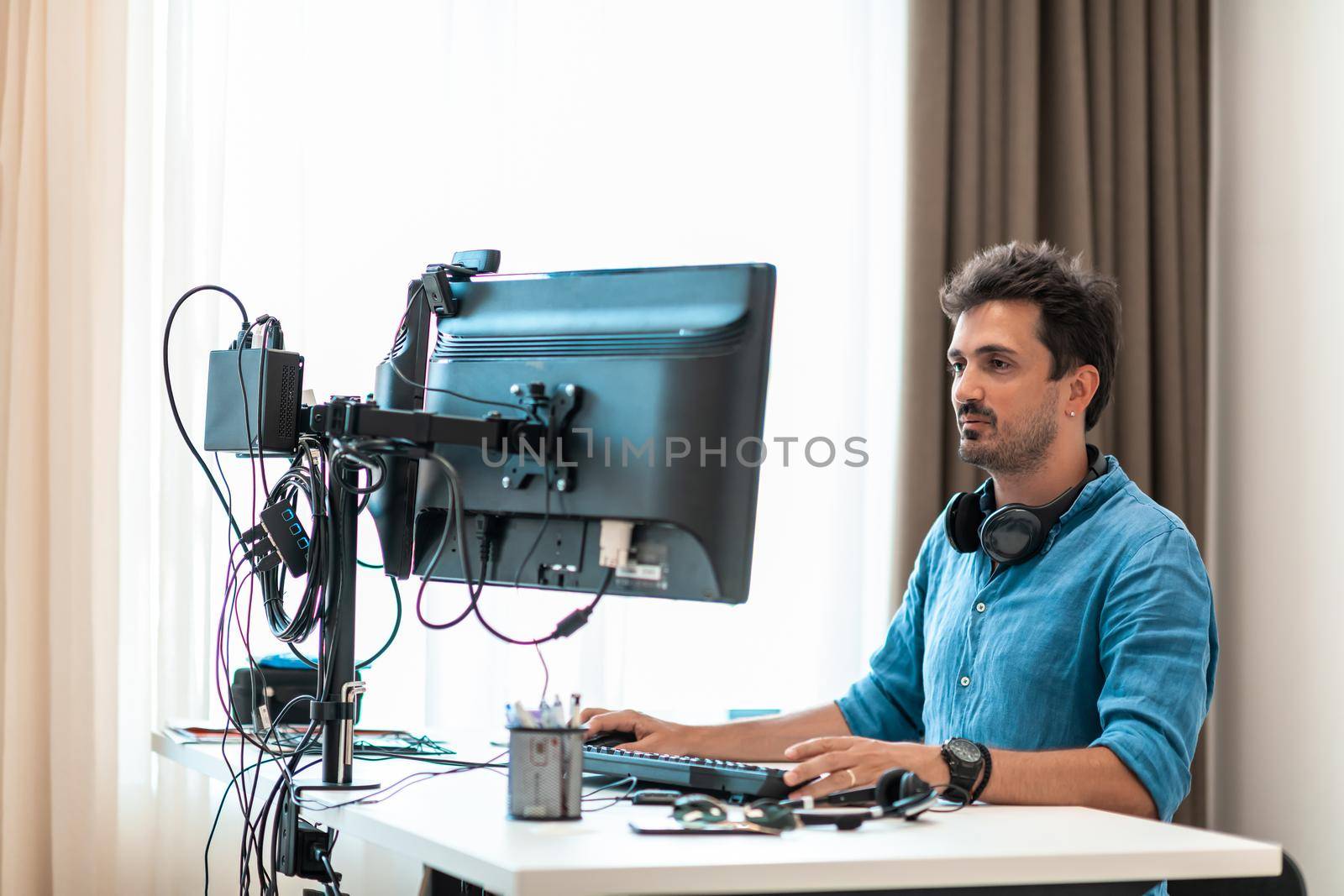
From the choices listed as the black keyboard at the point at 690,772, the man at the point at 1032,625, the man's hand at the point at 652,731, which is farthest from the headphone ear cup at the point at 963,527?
the black keyboard at the point at 690,772

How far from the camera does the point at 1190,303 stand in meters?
3.01

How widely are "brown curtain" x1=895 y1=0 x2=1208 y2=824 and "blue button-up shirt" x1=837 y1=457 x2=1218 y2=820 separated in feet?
3.35

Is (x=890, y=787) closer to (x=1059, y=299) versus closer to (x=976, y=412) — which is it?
(x=976, y=412)

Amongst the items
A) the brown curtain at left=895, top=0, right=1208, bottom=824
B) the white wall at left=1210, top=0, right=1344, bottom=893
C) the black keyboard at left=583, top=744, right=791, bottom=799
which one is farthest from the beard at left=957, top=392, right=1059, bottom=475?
the white wall at left=1210, top=0, right=1344, bottom=893

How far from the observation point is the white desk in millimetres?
974

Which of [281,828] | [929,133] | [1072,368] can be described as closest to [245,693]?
[281,828]

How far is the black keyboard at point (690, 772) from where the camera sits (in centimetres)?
127

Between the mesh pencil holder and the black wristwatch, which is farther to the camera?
the black wristwatch

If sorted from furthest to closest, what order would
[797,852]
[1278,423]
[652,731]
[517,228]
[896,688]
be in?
1. [1278,423]
2. [517,228]
3. [896,688]
4. [652,731]
5. [797,852]

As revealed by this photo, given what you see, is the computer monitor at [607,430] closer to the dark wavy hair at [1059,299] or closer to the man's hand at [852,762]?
the man's hand at [852,762]

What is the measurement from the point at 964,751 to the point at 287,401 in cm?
87

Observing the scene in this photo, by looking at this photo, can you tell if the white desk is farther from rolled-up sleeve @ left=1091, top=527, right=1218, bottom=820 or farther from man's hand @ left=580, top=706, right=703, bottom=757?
man's hand @ left=580, top=706, right=703, bottom=757

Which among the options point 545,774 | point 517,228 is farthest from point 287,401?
point 517,228

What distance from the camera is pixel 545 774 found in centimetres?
117
